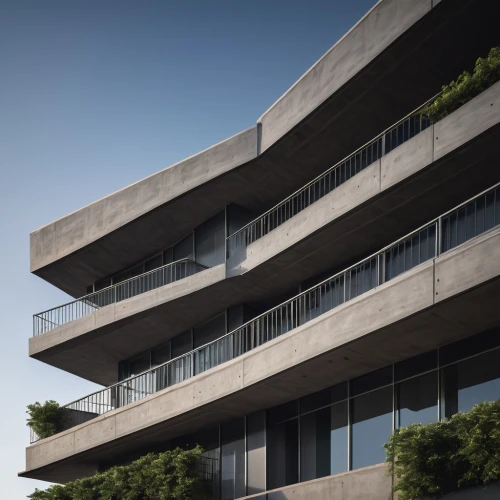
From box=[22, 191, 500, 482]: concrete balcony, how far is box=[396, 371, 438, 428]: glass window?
2.18 ft

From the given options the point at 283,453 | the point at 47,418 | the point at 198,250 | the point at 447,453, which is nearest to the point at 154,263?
the point at 198,250

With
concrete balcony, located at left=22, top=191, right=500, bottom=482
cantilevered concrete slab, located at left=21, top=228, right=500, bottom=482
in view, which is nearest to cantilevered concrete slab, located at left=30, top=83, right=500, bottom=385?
concrete balcony, located at left=22, top=191, right=500, bottom=482

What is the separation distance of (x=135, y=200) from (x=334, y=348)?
10.7m

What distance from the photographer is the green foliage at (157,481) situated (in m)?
27.4

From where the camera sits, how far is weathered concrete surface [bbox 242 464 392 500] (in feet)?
73.7

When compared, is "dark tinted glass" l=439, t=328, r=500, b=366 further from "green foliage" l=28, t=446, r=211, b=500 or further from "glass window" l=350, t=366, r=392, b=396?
"green foliage" l=28, t=446, r=211, b=500

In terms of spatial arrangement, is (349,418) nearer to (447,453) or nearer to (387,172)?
(447,453)

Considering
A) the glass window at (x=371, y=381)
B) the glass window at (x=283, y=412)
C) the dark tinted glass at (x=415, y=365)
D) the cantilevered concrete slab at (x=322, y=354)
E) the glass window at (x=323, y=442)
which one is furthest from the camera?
the glass window at (x=283, y=412)

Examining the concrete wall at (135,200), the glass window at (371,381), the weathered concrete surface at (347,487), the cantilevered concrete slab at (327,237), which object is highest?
the concrete wall at (135,200)

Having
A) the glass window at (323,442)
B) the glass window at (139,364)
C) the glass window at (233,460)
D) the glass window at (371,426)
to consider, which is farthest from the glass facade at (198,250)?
the glass window at (371,426)

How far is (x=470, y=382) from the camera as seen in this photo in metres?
22.4

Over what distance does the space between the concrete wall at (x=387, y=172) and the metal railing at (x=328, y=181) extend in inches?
33.8

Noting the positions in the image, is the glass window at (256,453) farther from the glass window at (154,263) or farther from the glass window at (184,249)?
the glass window at (154,263)

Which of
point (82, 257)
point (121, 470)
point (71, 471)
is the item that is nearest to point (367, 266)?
point (121, 470)
